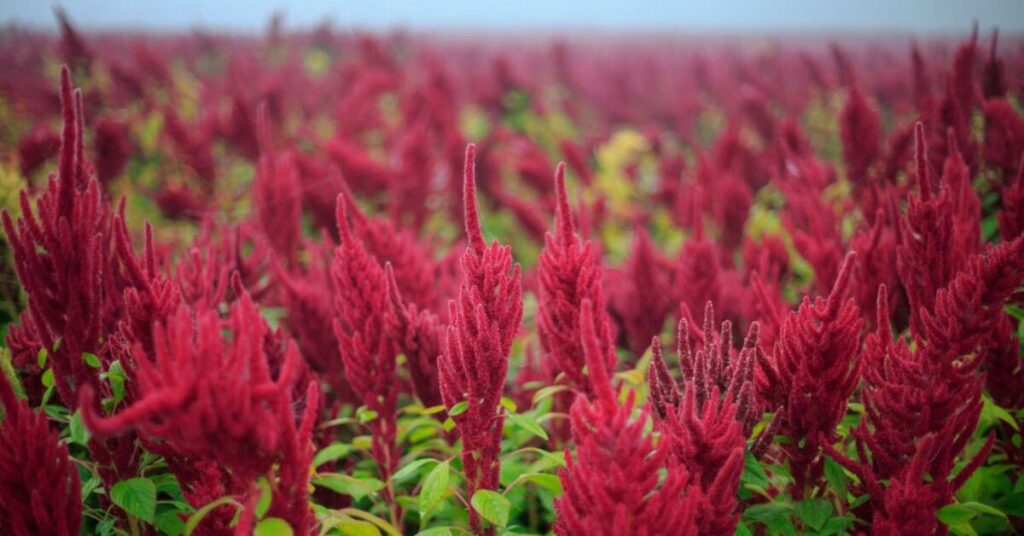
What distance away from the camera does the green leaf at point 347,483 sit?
1370mm

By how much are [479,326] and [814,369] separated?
0.58 metres

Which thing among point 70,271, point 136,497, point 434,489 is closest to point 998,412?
point 434,489

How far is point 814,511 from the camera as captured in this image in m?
1.25

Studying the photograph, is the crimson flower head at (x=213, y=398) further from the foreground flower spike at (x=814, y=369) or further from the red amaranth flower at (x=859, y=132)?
the red amaranth flower at (x=859, y=132)

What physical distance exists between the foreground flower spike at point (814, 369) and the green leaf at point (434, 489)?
2.08ft

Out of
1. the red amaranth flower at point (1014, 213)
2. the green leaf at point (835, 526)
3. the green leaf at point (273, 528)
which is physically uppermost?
the red amaranth flower at point (1014, 213)

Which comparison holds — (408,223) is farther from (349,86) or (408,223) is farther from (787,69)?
(787,69)

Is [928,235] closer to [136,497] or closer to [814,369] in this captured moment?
[814,369]

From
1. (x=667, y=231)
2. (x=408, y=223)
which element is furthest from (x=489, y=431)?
(x=667, y=231)

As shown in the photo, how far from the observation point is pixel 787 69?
29.1 feet

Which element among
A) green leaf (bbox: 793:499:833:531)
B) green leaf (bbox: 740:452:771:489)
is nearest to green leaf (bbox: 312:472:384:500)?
green leaf (bbox: 740:452:771:489)

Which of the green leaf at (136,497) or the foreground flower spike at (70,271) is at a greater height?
the foreground flower spike at (70,271)

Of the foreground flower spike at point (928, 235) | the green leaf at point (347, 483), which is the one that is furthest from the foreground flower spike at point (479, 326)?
the foreground flower spike at point (928, 235)

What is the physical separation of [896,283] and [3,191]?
2.92m
